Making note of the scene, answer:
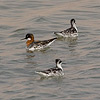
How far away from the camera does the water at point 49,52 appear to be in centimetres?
1919

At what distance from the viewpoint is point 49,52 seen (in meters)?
25.4

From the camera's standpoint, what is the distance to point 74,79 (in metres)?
20.4

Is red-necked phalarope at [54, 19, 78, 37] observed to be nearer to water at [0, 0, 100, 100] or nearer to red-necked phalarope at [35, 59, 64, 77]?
water at [0, 0, 100, 100]

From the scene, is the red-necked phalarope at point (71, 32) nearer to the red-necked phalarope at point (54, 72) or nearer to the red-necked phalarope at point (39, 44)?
the red-necked phalarope at point (39, 44)

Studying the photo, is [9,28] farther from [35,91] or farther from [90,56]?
[35,91]

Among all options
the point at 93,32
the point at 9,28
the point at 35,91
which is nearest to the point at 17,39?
the point at 9,28

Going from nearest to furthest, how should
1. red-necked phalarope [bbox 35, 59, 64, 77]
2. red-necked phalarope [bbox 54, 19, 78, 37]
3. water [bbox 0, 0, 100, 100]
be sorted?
water [bbox 0, 0, 100, 100] < red-necked phalarope [bbox 35, 59, 64, 77] < red-necked phalarope [bbox 54, 19, 78, 37]

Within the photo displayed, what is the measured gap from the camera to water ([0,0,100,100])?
63.0ft

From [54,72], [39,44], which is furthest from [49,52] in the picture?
[54,72]

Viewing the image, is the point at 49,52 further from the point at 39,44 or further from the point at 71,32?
the point at 71,32

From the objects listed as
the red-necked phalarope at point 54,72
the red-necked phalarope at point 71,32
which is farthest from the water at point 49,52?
the red-necked phalarope at point 71,32

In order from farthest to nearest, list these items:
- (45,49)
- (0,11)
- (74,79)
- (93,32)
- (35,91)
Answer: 1. (0,11)
2. (93,32)
3. (45,49)
4. (74,79)
5. (35,91)

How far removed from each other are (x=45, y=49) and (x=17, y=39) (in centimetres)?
223

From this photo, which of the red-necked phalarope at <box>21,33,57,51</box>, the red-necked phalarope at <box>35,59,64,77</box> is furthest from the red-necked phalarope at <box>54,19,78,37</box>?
the red-necked phalarope at <box>35,59,64,77</box>
